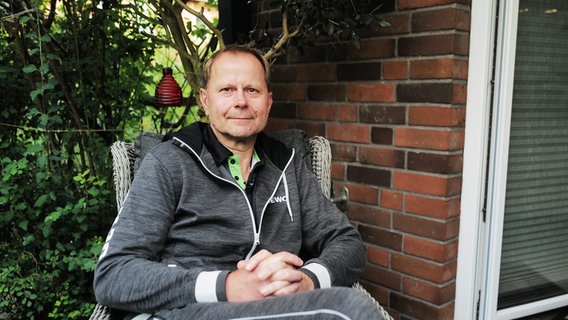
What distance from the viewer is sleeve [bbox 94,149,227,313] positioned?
4.20 feet

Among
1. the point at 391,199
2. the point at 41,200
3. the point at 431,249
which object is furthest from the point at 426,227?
the point at 41,200

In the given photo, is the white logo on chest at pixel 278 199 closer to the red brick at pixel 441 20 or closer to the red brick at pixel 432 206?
the red brick at pixel 432 206

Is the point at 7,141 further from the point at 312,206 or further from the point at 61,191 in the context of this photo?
the point at 312,206

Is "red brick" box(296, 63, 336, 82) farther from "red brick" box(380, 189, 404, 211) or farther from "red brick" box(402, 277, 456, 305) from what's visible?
"red brick" box(402, 277, 456, 305)

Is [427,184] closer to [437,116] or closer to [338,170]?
[437,116]

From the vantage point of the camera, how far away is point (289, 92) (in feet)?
8.30

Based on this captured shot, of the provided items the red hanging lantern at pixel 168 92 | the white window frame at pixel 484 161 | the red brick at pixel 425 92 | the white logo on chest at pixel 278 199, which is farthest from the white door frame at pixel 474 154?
the red hanging lantern at pixel 168 92

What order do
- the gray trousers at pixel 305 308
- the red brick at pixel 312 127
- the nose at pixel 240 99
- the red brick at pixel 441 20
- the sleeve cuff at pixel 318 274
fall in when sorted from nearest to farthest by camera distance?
A: the gray trousers at pixel 305 308, the sleeve cuff at pixel 318 274, the nose at pixel 240 99, the red brick at pixel 441 20, the red brick at pixel 312 127

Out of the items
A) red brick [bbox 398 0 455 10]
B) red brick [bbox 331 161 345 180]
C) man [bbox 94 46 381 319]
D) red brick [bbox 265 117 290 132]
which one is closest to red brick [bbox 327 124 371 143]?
red brick [bbox 331 161 345 180]

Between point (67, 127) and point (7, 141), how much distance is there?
291 mm

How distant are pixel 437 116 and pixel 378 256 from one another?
72 cm

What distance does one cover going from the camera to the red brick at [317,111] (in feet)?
7.52

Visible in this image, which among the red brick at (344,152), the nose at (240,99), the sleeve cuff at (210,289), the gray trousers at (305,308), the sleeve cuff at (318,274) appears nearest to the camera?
the gray trousers at (305,308)

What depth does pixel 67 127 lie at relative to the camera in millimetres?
2510
